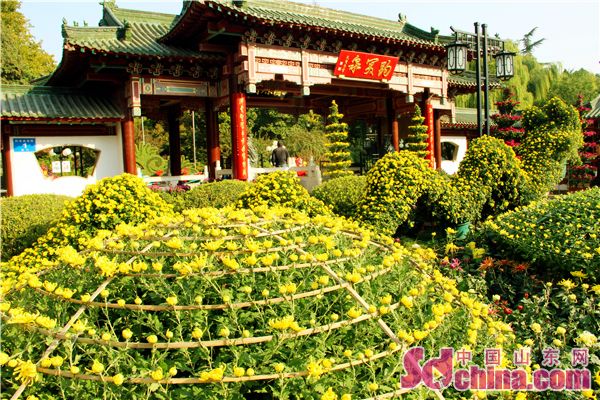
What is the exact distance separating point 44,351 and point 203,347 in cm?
70

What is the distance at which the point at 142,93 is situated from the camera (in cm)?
1094

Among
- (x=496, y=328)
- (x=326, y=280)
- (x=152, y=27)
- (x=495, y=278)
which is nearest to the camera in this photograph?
Result: (x=326, y=280)

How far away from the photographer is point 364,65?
1280 centimetres

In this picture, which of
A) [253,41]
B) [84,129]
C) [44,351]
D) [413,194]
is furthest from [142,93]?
[44,351]

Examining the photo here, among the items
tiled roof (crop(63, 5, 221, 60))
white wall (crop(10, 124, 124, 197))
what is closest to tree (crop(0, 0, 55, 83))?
tiled roof (crop(63, 5, 221, 60))

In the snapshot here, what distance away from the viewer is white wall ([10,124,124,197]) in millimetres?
10383

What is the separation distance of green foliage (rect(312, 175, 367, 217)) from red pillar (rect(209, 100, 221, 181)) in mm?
4835

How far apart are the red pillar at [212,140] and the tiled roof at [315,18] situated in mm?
2420

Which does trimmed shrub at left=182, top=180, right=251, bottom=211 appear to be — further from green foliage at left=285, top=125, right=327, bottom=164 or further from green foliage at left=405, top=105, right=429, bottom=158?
green foliage at left=285, top=125, right=327, bottom=164

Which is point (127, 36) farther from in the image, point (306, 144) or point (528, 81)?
point (528, 81)

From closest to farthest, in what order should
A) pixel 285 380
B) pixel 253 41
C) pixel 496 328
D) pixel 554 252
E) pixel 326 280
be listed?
pixel 285 380 → pixel 326 280 → pixel 496 328 → pixel 554 252 → pixel 253 41

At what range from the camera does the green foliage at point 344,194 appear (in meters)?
8.00

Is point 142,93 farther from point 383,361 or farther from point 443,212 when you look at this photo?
point 383,361

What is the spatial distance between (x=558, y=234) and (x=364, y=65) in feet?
28.7
